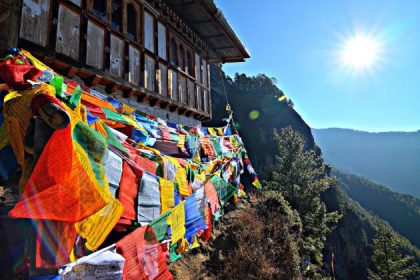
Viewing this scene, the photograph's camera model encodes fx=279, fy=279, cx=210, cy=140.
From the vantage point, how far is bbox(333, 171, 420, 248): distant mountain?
103 meters

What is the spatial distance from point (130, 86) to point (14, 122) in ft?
17.5

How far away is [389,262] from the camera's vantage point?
27.4 meters

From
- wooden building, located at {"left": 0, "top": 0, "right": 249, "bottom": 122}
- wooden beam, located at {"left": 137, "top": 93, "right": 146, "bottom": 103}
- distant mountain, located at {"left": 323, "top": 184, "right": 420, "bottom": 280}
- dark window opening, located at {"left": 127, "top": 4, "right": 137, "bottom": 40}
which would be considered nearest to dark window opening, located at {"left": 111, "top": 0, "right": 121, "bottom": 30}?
wooden building, located at {"left": 0, "top": 0, "right": 249, "bottom": 122}

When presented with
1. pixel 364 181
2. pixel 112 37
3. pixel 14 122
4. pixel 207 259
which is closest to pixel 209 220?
pixel 207 259

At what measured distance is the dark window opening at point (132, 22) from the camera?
30.9 ft

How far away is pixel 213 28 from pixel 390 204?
124720mm

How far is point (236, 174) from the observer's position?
510 inches

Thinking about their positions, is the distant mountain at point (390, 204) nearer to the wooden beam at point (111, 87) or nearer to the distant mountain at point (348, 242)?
the distant mountain at point (348, 242)

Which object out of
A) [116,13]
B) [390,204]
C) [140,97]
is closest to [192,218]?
[140,97]

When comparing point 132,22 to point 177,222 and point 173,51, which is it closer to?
point 173,51

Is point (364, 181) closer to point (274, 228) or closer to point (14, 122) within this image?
point (274, 228)

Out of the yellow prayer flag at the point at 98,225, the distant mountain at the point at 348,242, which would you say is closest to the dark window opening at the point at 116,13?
the yellow prayer flag at the point at 98,225

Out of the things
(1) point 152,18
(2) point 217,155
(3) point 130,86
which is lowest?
(2) point 217,155

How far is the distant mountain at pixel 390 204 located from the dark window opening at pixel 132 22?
107 meters
